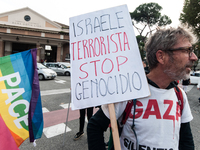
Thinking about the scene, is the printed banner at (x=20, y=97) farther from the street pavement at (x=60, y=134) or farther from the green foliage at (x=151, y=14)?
the green foliage at (x=151, y=14)

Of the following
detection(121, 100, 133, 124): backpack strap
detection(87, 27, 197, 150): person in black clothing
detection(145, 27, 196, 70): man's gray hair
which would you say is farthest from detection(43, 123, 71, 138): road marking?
detection(145, 27, 196, 70): man's gray hair

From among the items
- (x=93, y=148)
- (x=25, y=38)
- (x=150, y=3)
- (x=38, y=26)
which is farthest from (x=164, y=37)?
(x=150, y=3)

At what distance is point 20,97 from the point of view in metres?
1.85

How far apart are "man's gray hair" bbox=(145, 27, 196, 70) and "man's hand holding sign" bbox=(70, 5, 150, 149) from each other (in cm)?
17

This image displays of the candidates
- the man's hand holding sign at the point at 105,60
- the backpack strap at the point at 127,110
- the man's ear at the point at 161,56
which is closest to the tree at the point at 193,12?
the man's ear at the point at 161,56

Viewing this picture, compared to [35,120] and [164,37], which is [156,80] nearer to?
[164,37]

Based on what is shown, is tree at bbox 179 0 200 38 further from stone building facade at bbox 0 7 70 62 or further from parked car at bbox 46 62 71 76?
stone building facade at bbox 0 7 70 62

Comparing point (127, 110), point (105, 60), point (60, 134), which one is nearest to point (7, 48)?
point (60, 134)

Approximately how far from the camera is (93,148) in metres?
0.99

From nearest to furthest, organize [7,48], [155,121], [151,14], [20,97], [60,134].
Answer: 1. [155,121]
2. [20,97]
3. [60,134]
4. [7,48]
5. [151,14]

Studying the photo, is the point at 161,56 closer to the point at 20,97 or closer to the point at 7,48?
the point at 20,97

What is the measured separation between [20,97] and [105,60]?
1.46m

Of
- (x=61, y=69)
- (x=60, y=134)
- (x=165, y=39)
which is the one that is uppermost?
(x=61, y=69)

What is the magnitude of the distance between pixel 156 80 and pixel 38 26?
28.1 m
